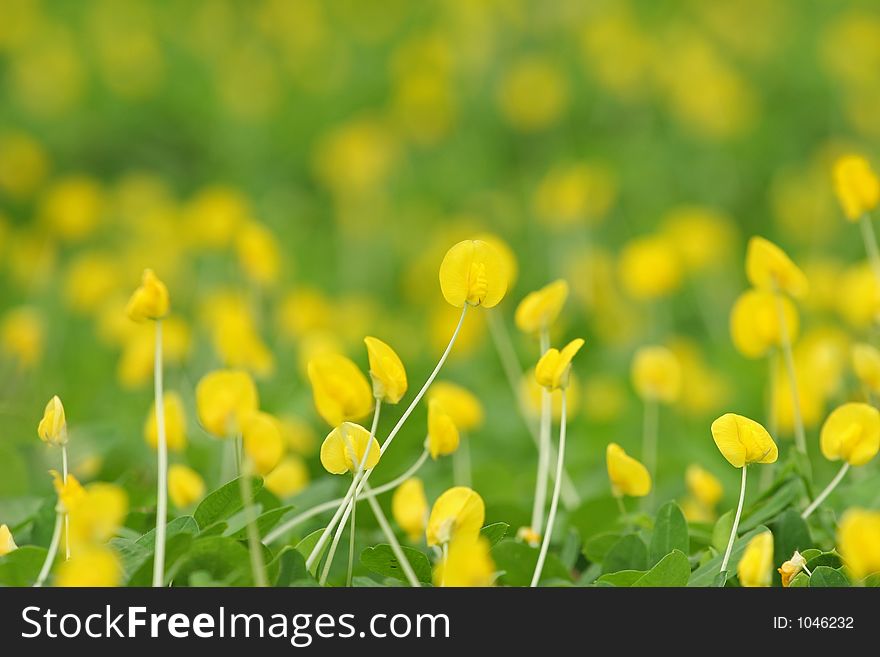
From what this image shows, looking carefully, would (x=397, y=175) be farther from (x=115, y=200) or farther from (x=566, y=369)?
(x=566, y=369)

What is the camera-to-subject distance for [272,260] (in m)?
1.64

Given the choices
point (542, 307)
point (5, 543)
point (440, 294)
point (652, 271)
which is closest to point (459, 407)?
point (542, 307)

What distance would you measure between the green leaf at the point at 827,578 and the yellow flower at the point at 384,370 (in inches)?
14.8

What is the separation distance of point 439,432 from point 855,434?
0.38 m

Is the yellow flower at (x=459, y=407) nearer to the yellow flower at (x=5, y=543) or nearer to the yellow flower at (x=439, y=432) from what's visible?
the yellow flower at (x=439, y=432)

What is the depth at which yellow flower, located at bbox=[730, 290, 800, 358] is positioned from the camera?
1261 mm

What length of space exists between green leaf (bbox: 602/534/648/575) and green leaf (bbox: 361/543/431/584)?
0.61 feet

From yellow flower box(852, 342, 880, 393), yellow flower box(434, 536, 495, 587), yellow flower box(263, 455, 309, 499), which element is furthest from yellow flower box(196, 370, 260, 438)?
yellow flower box(852, 342, 880, 393)

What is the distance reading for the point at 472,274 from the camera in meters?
Answer: 0.98

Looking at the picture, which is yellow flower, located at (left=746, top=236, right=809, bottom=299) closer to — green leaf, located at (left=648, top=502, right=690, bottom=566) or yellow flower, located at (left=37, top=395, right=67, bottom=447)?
green leaf, located at (left=648, top=502, right=690, bottom=566)

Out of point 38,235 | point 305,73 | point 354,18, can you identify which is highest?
point 354,18

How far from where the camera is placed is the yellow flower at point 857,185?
1.24m

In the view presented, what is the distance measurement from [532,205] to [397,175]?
514 millimetres

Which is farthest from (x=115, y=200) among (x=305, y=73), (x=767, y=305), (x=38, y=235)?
(x=767, y=305)
